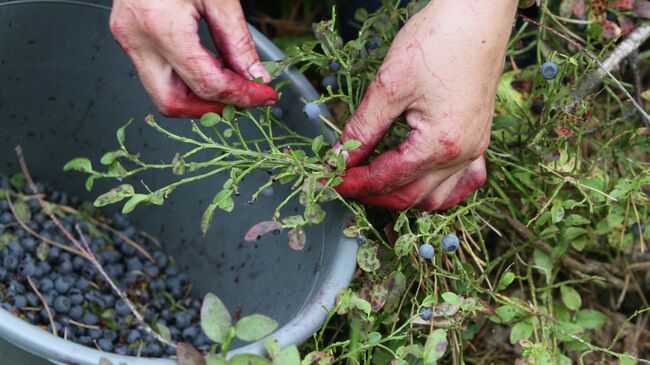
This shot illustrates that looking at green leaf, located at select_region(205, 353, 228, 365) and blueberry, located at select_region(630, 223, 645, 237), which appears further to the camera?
blueberry, located at select_region(630, 223, 645, 237)

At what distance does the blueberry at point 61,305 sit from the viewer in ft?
5.11

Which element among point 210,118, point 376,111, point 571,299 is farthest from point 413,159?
point 571,299

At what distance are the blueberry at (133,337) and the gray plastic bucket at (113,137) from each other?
18 centimetres

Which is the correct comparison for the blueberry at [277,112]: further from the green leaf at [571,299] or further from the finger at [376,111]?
the green leaf at [571,299]

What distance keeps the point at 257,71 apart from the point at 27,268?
65cm

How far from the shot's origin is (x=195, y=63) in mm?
1190

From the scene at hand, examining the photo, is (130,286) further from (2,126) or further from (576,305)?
(576,305)

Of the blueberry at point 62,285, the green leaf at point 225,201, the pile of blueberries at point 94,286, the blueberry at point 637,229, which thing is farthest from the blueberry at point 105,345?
the blueberry at point 637,229

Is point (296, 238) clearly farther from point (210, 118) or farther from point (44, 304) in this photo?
point (44, 304)

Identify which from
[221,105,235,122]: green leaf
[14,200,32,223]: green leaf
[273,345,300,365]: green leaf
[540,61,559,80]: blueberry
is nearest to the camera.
→ [273,345,300,365]: green leaf

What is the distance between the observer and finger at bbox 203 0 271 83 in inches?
49.3

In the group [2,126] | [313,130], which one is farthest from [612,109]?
[2,126]

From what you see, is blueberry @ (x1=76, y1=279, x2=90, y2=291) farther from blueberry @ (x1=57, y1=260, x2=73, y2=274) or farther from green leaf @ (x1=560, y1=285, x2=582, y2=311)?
green leaf @ (x1=560, y1=285, x2=582, y2=311)

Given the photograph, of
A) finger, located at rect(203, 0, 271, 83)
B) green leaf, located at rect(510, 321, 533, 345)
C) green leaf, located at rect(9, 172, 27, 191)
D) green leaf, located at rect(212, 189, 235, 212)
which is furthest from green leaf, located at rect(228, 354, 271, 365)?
green leaf, located at rect(9, 172, 27, 191)
